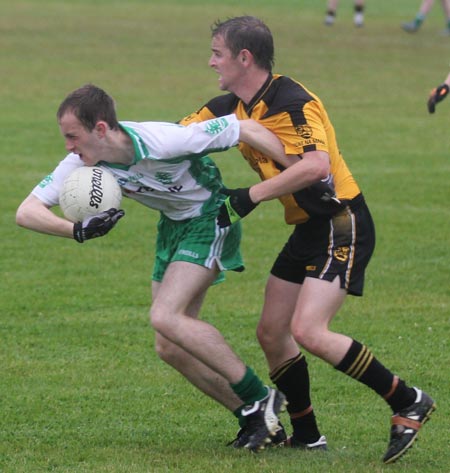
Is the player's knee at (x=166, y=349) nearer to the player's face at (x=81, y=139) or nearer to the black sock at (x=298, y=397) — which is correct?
the black sock at (x=298, y=397)

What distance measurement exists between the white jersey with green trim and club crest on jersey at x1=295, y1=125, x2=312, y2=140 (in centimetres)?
31

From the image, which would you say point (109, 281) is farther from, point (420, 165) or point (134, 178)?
point (420, 165)

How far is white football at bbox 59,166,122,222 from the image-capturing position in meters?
5.89

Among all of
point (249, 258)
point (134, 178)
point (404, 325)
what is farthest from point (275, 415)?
point (249, 258)

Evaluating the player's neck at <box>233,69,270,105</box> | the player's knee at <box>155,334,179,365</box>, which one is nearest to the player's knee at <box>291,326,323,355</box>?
the player's knee at <box>155,334,179,365</box>

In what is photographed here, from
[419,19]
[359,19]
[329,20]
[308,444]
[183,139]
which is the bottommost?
[329,20]

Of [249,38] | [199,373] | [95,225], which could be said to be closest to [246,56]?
[249,38]

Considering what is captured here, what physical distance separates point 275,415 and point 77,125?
1849 mm

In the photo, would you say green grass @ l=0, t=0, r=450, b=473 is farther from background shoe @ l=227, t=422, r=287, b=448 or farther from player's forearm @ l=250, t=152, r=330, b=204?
player's forearm @ l=250, t=152, r=330, b=204

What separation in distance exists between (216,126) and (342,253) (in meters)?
0.93

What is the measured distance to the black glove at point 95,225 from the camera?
19.0 ft

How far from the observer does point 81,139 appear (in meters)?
5.91

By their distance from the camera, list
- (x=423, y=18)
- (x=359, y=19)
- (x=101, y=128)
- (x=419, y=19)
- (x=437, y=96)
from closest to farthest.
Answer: (x=101, y=128) < (x=437, y=96) < (x=419, y=19) < (x=423, y=18) < (x=359, y=19)

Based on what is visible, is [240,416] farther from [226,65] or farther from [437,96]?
[437,96]
